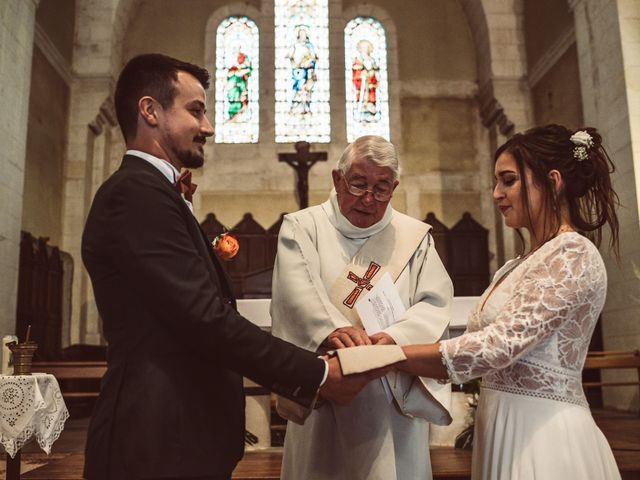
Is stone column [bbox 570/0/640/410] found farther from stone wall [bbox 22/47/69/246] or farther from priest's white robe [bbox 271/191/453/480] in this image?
stone wall [bbox 22/47/69/246]

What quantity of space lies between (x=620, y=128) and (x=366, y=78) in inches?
233

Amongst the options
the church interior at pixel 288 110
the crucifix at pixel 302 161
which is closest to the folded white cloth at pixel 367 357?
the church interior at pixel 288 110

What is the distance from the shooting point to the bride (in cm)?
193

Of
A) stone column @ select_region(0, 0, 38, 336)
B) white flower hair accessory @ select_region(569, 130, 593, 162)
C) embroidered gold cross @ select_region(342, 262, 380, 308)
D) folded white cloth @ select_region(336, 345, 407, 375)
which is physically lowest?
folded white cloth @ select_region(336, 345, 407, 375)

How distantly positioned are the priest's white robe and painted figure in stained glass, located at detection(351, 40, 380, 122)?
976 cm

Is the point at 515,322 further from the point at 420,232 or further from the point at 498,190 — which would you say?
the point at 420,232

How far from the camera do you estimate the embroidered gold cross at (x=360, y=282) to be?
2447 millimetres

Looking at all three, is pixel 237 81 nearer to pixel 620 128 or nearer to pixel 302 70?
pixel 302 70

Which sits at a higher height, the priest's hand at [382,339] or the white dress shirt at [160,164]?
the white dress shirt at [160,164]

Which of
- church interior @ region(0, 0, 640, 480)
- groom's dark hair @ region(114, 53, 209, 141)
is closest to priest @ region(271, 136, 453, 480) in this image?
groom's dark hair @ region(114, 53, 209, 141)

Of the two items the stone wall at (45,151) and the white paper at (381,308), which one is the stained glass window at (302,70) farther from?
the white paper at (381,308)

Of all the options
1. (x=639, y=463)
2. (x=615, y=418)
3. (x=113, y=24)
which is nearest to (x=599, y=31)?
(x=615, y=418)

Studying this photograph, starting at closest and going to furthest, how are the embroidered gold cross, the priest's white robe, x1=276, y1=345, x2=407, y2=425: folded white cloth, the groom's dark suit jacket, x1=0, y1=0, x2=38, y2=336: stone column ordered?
the groom's dark suit jacket < x1=276, y1=345, x2=407, y2=425: folded white cloth < the priest's white robe < the embroidered gold cross < x1=0, y1=0, x2=38, y2=336: stone column

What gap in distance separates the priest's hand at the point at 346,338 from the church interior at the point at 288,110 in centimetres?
673
